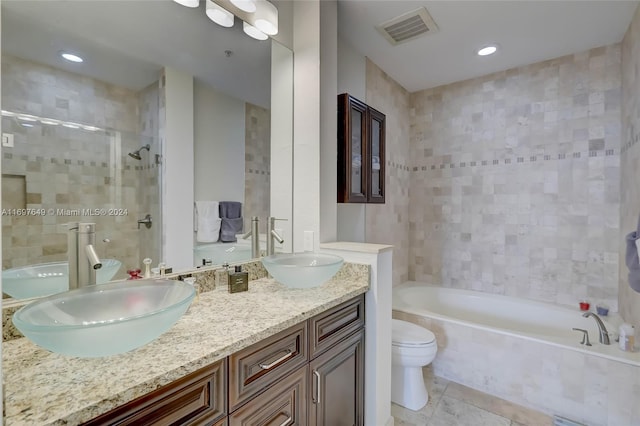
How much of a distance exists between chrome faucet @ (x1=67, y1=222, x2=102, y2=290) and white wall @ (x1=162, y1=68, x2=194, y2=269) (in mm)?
313

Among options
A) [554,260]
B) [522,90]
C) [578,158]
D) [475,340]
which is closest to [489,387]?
[475,340]

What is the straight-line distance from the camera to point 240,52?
1.71 m

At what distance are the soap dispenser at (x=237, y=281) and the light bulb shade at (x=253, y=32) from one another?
1.34m

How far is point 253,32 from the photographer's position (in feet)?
5.66

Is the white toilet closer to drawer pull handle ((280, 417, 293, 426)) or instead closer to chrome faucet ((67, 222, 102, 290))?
drawer pull handle ((280, 417, 293, 426))

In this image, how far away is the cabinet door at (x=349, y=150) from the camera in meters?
1.99

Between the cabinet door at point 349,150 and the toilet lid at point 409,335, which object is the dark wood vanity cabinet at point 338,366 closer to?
the toilet lid at point 409,335

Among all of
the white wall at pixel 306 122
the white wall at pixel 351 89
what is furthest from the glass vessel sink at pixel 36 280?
the white wall at pixel 351 89

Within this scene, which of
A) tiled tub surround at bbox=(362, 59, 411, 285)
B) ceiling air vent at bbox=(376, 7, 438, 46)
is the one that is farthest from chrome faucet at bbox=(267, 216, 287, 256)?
ceiling air vent at bbox=(376, 7, 438, 46)

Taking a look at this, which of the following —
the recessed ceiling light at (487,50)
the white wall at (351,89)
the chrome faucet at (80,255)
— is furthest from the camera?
the recessed ceiling light at (487,50)

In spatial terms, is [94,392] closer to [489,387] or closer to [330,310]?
[330,310]

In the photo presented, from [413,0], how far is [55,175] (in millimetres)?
2102

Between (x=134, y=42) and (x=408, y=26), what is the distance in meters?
1.79

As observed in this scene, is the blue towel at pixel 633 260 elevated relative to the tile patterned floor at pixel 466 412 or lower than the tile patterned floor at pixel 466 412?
elevated
